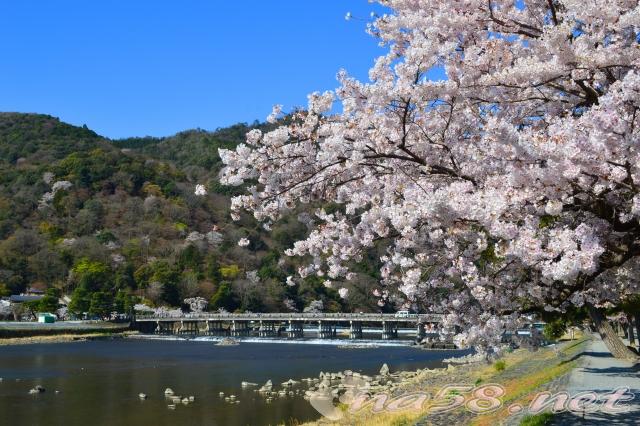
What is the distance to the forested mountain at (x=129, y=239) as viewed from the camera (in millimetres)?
85125

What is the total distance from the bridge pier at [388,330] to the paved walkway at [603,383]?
49.1 m

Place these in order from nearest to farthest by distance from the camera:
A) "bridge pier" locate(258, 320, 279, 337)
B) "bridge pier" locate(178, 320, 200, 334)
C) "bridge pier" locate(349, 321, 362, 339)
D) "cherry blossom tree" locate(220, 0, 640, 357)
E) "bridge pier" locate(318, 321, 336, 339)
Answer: "cherry blossom tree" locate(220, 0, 640, 357) → "bridge pier" locate(349, 321, 362, 339) → "bridge pier" locate(318, 321, 336, 339) → "bridge pier" locate(258, 320, 279, 337) → "bridge pier" locate(178, 320, 200, 334)

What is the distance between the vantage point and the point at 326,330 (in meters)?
77.9

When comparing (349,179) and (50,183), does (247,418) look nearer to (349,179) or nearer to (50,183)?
(349,179)

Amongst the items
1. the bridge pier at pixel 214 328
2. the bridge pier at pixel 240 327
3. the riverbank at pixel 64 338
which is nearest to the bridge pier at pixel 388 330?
the bridge pier at pixel 240 327

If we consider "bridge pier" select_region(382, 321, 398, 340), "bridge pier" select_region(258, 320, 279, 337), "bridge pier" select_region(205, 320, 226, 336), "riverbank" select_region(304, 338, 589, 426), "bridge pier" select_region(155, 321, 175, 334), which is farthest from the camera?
"bridge pier" select_region(205, 320, 226, 336)

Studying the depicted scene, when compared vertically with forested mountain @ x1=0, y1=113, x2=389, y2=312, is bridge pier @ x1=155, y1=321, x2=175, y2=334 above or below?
below

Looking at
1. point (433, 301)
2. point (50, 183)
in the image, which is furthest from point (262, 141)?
point (50, 183)

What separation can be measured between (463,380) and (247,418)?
27.0 feet

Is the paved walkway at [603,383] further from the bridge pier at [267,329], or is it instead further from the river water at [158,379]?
the bridge pier at [267,329]

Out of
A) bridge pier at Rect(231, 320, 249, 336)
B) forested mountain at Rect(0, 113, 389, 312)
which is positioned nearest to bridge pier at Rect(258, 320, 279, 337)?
bridge pier at Rect(231, 320, 249, 336)

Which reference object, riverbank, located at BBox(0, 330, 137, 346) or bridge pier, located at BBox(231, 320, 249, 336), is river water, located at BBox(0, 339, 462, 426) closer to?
riverbank, located at BBox(0, 330, 137, 346)

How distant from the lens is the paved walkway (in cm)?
900

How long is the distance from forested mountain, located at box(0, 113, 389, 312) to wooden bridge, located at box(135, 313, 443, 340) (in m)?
3.45
